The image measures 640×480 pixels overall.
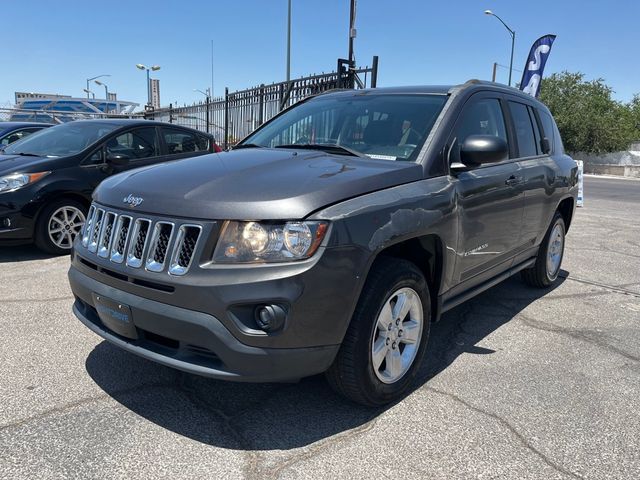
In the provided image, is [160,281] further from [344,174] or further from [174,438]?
[344,174]

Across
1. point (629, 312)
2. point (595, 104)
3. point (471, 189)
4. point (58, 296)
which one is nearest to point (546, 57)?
point (629, 312)

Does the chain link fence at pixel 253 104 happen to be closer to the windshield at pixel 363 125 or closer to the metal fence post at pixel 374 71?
the metal fence post at pixel 374 71

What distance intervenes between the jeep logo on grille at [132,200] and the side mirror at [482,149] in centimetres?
190

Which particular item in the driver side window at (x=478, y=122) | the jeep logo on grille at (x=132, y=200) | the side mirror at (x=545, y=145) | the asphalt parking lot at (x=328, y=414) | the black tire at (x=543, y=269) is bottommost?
the asphalt parking lot at (x=328, y=414)

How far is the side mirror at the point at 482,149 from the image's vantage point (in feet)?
10.3

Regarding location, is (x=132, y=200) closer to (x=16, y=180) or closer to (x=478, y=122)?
(x=478, y=122)

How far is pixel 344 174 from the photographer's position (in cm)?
276

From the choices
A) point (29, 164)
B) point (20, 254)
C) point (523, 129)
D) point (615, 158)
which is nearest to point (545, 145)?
point (523, 129)

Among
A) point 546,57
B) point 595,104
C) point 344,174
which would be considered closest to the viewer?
point 344,174

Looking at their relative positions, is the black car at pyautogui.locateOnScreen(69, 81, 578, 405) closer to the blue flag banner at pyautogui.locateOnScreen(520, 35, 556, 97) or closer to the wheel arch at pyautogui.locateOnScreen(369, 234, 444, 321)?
the wheel arch at pyautogui.locateOnScreen(369, 234, 444, 321)

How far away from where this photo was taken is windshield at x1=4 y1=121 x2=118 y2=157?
6.50 m

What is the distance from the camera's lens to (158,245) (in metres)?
2.52

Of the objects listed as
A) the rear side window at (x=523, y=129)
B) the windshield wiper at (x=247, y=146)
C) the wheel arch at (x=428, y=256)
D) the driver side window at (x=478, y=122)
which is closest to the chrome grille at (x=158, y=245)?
the wheel arch at (x=428, y=256)

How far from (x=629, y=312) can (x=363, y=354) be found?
3322 millimetres
